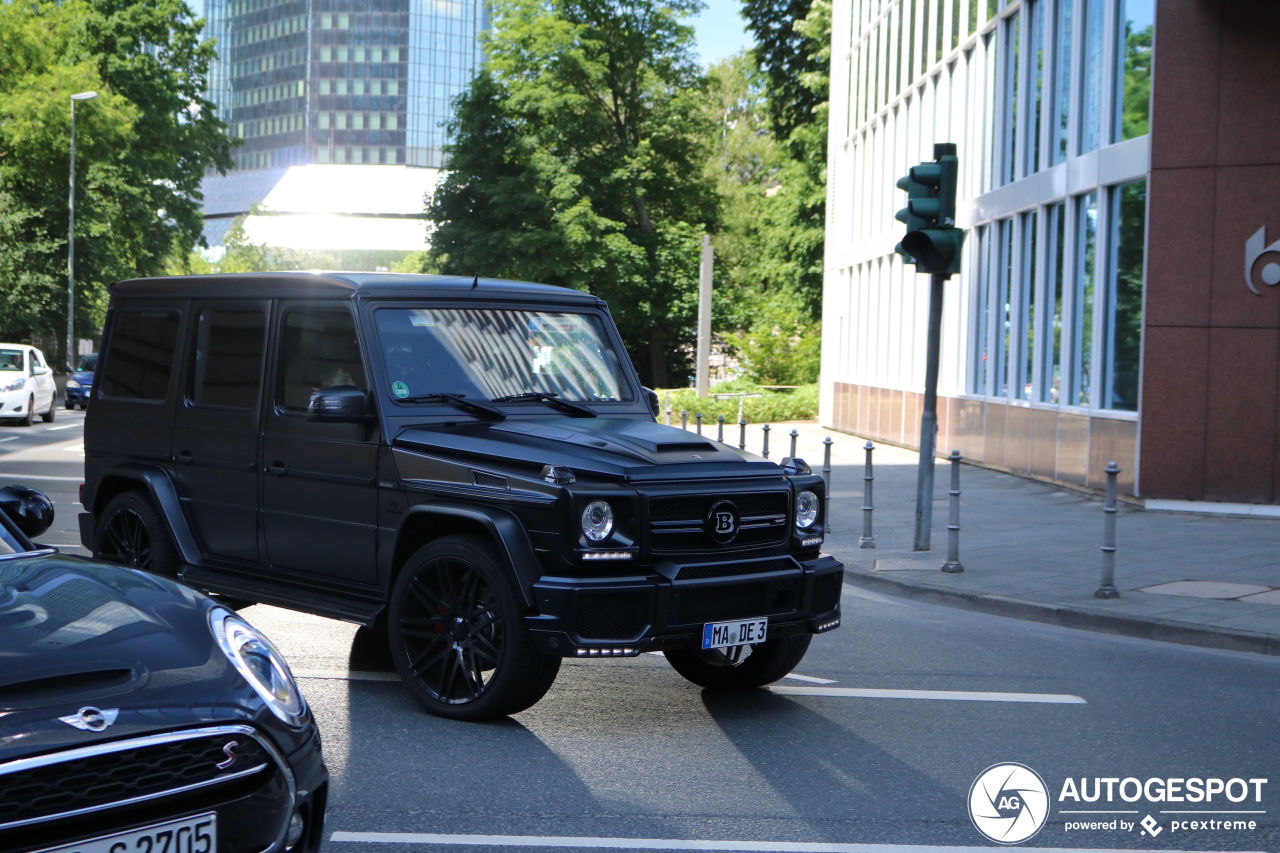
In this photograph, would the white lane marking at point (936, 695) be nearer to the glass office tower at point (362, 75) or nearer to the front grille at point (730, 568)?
the front grille at point (730, 568)

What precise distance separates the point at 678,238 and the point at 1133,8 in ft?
122

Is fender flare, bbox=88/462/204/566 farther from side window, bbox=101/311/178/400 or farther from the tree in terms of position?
the tree

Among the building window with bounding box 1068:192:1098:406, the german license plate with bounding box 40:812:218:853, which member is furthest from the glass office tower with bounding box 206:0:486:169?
the german license plate with bounding box 40:812:218:853

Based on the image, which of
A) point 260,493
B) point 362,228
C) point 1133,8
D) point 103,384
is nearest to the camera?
point 260,493

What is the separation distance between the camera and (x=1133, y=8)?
668 inches

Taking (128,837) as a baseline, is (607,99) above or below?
above

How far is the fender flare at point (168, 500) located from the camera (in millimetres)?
7375

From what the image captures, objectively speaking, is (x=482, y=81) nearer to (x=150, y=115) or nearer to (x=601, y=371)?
(x=150, y=115)

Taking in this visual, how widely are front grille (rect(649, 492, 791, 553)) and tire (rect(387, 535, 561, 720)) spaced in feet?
2.12

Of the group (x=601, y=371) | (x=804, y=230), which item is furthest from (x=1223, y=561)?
(x=804, y=230)

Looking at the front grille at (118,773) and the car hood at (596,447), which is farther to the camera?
the car hood at (596,447)

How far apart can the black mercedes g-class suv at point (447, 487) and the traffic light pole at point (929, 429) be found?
17.5ft

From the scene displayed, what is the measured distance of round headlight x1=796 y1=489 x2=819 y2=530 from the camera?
20.3 ft

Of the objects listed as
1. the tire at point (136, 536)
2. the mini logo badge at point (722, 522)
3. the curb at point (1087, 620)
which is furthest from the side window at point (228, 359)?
the curb at point (1087, 620)
